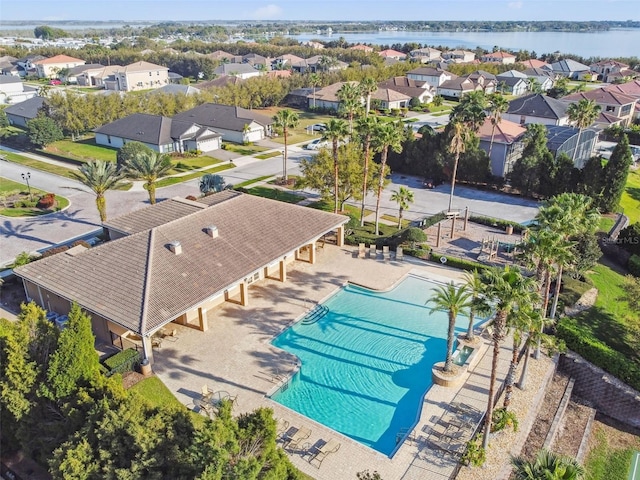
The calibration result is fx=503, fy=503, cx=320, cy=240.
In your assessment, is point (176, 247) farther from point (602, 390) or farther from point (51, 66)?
point (51, 66)

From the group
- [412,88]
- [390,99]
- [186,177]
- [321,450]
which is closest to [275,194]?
[186,177]

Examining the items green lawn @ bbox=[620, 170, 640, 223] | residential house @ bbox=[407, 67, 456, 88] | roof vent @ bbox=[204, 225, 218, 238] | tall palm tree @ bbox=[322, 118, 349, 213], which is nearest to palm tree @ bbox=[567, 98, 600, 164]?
green lawn @ bbox=[620, 170, 640, 223]

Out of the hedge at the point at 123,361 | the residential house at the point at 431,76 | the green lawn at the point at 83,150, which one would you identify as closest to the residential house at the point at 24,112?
the green lawn at the point at 83,150

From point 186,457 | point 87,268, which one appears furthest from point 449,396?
point 87,268

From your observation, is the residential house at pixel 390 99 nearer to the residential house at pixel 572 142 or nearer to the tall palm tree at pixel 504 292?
the residential house at pixel 572 142

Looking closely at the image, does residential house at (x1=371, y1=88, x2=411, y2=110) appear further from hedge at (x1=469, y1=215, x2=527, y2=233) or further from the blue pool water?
the blue pool water

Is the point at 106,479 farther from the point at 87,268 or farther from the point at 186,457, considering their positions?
the point at 87,268
